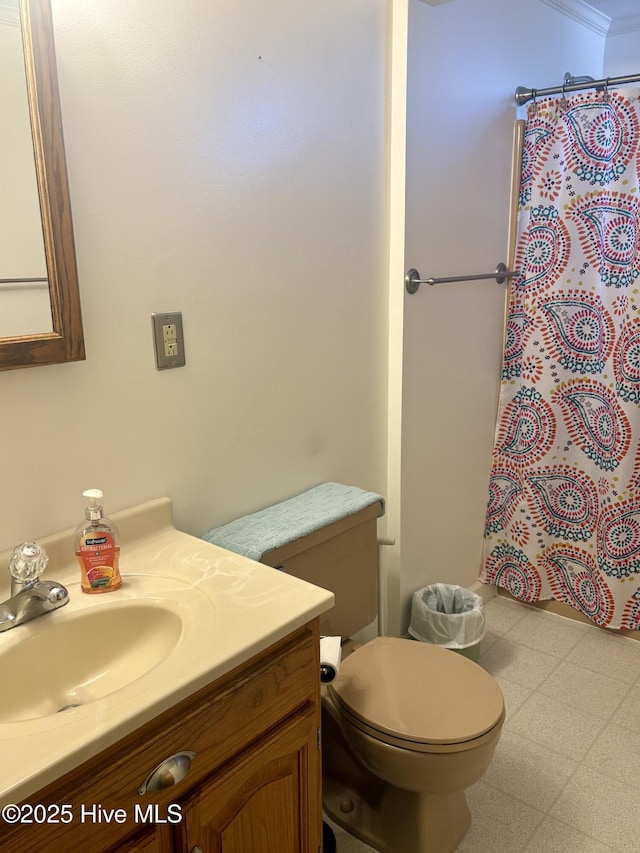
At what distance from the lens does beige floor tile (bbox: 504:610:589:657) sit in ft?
8.04

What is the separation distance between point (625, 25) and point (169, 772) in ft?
10.1

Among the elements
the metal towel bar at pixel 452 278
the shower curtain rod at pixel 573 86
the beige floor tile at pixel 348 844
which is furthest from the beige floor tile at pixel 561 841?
the shower curtain rod at pixel 573 86

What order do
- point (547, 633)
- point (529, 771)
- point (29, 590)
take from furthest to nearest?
point (547, 633) < point (529, 771) < point (29, 590)

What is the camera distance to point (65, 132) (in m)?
1.19

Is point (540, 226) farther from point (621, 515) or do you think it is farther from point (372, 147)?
point (621, 515)

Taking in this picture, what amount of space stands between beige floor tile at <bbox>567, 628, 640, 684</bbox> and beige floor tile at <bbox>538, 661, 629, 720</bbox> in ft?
0.13

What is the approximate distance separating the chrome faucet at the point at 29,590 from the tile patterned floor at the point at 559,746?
1.04 metres

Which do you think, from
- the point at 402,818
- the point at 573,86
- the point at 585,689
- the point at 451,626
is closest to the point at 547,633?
the point at 585,689

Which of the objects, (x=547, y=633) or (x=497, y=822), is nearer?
(x=497, y=822)

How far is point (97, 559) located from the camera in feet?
3.92

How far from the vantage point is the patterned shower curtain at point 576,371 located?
7.38 ft

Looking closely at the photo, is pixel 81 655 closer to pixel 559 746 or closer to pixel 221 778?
pixel 221 778

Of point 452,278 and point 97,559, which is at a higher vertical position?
point 452,278

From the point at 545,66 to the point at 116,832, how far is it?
2680 mm
